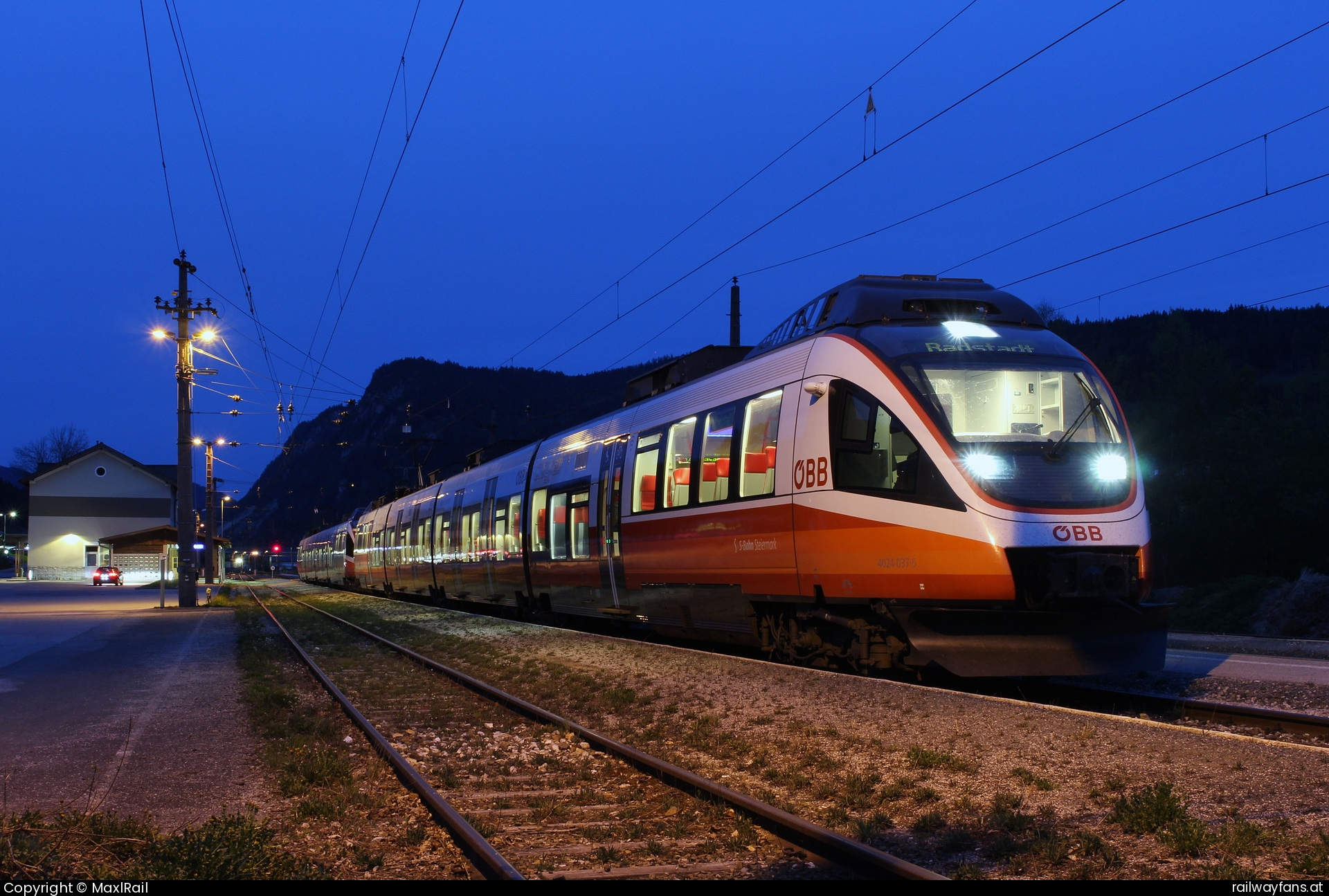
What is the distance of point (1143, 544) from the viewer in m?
9.40

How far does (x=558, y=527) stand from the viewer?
18.8 metres

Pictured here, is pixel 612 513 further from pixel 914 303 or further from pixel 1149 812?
pixel 1149 812

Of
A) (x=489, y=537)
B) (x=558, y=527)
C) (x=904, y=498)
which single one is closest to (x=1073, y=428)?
(x=904, y=498)

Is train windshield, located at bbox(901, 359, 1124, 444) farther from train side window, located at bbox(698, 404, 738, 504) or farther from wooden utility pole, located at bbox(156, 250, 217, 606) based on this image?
wooden utility pole, located at bbox(156, 250, 217, 606)

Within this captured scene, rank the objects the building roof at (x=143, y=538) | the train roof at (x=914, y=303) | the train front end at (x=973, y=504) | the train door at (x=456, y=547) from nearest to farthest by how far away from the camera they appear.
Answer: the train front end at (x=973, y=504) < the train roof at (x=914, y=303) < the train door at (x=456, y=547) < the building roof at (x=143, y=538)

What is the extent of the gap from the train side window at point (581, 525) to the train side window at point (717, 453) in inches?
176

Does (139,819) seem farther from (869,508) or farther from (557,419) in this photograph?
(557,419)

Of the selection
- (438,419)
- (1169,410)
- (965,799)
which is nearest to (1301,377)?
(1169,410)

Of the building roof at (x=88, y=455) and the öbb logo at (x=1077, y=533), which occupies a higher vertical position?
the building roof at (x=88, y=455)

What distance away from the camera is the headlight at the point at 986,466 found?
29.9ft

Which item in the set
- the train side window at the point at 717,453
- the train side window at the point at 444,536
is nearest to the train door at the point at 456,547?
the train side window at the point at 444,536

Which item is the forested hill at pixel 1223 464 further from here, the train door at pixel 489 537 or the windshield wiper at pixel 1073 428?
the windshield wiper at pixel 1073 428

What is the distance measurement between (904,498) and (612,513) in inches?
282

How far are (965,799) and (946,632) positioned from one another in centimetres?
317
